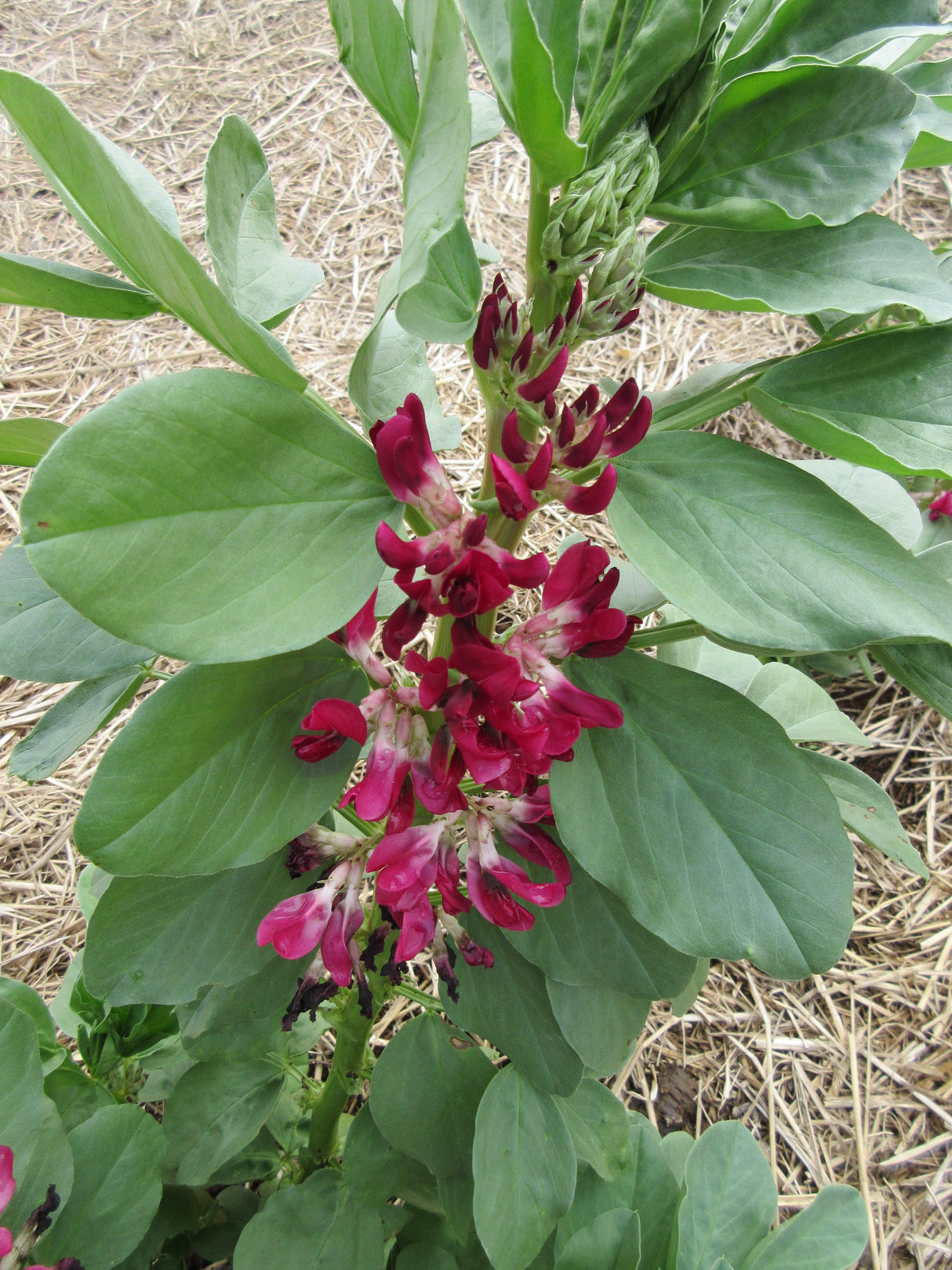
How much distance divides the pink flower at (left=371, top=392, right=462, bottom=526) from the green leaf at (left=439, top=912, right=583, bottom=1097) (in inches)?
20.8

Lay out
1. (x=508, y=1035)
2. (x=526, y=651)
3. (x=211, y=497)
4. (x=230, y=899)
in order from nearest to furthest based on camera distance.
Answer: (x=211, y=497) → (x=526, y=651) → (x=230, y=899) → (x=508, y=1035)

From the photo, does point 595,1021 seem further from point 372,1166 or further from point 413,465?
point 413,465

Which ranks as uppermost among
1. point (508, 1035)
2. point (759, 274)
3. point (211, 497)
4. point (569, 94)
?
point (569, 94)

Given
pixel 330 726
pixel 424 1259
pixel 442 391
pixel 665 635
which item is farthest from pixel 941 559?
pixel 442 391

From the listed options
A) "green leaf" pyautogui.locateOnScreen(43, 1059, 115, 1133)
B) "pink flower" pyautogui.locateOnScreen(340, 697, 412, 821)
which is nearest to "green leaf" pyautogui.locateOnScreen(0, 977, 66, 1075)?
"green leaf" pyautogui.locateOnScreen(43, 1059, 115, 1133)

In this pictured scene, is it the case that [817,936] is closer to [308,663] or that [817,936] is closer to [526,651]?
[526,651]

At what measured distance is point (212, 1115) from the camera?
0.97 metres

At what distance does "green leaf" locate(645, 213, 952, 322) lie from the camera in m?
0.58

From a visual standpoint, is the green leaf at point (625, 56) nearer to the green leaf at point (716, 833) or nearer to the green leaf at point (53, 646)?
the green leaf at point (716, 833)

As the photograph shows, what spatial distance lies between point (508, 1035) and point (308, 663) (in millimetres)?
485

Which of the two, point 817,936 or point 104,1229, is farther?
point 104,1229

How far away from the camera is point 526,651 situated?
603mm

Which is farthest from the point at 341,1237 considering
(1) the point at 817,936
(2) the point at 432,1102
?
(1) the point at 817,936

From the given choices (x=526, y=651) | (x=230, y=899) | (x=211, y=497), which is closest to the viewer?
(x=211, y=497)
